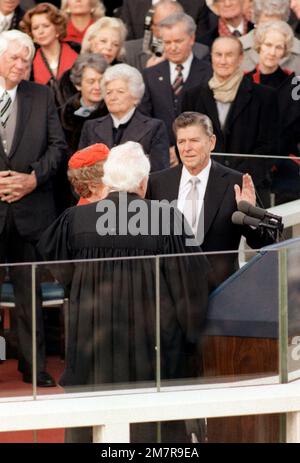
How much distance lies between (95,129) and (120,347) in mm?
3146

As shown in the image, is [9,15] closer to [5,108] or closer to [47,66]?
[47,66]

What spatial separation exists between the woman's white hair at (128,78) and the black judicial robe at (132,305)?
2589 millimetres

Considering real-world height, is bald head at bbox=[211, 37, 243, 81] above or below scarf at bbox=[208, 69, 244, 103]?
above

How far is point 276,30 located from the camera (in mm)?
15211

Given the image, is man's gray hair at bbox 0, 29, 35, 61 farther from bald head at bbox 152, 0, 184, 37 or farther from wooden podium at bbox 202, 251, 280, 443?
wooden podium at bbox 202, 251, 280, 443

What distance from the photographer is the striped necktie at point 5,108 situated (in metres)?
13.7

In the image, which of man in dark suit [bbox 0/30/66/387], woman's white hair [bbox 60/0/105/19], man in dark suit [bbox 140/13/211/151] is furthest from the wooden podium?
woman's white hair [bbox 60/0/105/19]

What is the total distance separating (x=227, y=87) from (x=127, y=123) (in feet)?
3.61

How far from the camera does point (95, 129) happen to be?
14023 millimetres

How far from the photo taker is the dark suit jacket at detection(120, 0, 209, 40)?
17078 mm

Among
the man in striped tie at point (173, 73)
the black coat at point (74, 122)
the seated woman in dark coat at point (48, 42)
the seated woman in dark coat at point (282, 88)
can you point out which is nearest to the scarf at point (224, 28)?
the seated woman in dark coat at point (282, 88)

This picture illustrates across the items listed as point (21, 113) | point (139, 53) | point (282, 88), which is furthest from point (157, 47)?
point (21, 113)

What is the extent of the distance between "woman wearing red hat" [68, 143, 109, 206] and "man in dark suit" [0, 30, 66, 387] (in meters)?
1.37
